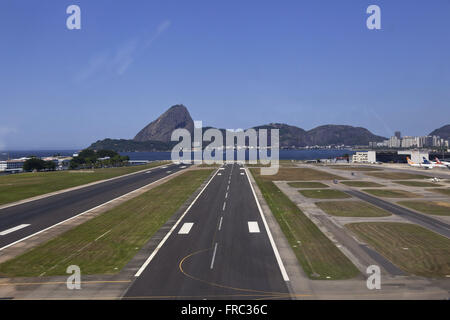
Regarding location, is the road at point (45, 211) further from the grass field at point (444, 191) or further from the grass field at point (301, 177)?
the grass field at point (444, 191)

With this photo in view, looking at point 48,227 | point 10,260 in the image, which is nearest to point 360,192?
point 48,227

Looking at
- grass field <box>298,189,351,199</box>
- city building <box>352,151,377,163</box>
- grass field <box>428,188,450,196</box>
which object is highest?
city building <box>352,151,377,163</box>

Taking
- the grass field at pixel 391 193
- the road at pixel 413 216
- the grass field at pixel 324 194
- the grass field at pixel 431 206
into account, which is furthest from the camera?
the grass field at pixel 391 193

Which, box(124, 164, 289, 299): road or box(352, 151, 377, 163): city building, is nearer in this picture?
box(124, 164, 289, 299): road

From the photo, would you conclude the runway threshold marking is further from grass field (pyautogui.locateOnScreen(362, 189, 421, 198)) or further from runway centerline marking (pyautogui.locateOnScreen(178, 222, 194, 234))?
grass field (pyautogui.locateOnScreen(362, 189, 421, 198))

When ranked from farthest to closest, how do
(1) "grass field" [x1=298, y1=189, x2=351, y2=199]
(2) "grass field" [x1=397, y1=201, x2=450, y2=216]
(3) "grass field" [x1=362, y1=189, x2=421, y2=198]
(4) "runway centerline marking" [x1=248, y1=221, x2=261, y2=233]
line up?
(3) "grass field" [x1=362, y1=189, x2=421, y2=198] → (1) "grass field" [x1=298, y1=189, x2=351, y2=199] → (2) "grass field" [x1=397, y1=201, x2=450, y2=216] → (4) "runway centerline marking" [x1=248, y1=221, x2=261, y2=233]

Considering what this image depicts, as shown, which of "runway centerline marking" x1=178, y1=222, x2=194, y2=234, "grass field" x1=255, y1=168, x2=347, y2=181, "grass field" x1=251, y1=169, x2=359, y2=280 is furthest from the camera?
"grass field" x1=255, y1=168, x2=347, y2=181

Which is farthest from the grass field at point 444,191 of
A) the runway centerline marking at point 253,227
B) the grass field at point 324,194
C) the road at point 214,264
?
the runway centerline marking at point 253,227

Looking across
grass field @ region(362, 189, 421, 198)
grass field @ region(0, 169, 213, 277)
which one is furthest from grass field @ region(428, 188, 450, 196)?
grass field @ region(0, 169, 213, 277)
